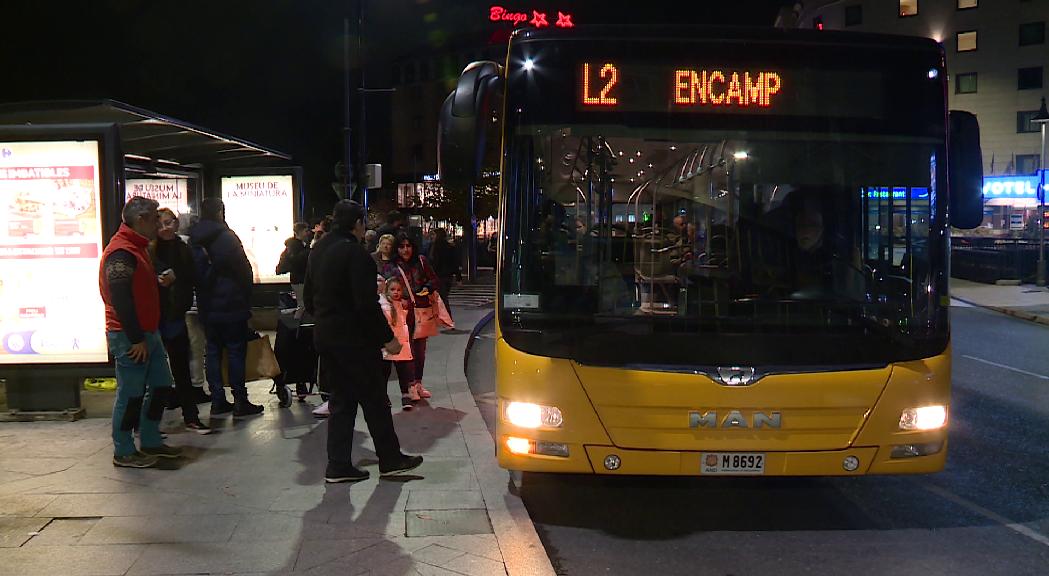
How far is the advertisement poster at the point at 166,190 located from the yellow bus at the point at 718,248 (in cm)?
1250

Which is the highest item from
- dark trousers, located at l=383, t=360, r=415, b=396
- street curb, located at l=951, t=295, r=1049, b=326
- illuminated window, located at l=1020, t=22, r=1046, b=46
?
illuminated window, located at l=1020, t=22, r=1046, b=46

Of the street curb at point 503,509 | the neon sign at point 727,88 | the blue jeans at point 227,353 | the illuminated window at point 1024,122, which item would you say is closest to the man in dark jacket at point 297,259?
the blue jeans at point 227,353

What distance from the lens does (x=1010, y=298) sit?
24016 millimetres

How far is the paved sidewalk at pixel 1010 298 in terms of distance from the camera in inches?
797

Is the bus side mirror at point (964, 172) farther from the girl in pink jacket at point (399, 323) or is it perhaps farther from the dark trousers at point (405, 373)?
the dark trousers at point (405, 373)

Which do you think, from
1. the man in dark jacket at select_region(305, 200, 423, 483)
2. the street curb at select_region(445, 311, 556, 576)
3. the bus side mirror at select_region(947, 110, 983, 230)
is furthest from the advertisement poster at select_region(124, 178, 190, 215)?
the bus side mirror at select_region(947, 110, 983, 230)

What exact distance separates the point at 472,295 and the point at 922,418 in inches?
850

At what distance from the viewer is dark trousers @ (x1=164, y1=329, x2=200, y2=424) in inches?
302

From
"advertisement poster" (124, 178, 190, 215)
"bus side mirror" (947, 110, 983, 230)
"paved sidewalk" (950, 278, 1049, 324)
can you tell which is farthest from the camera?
"paved sidewalk" (950, 278, 1049, 324)

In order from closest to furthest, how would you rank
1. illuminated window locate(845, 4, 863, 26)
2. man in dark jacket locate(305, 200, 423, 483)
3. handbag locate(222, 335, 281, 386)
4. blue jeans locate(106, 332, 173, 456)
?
man in dark jacket locate(305, 200, 423, 483) → blue jeans locate(106, 332, 173, 456) → handbag locate(222, 335, 281, 386) → illuminated window locate(845, 4, 863, 26)

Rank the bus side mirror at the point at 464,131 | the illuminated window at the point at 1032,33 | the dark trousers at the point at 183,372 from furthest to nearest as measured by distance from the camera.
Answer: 1. the illuminated window at the point at 1032,33
2. the dark trousers at the point at 183,372
3. the bus side mirror at the point at 464,131

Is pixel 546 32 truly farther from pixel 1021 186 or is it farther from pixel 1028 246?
pixel 1021 186

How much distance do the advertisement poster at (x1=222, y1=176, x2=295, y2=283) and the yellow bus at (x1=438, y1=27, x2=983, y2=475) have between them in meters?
11.4

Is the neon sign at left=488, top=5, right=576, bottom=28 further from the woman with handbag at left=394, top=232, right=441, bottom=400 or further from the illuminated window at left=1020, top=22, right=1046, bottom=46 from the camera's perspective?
the woman with handbag at left=394, top=232, right=441, bottom=400
